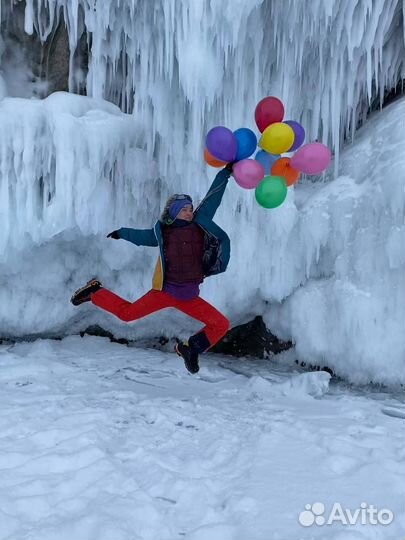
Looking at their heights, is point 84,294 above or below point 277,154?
below

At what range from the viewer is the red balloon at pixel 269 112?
119 inches

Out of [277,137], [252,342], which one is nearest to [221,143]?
[277,137]

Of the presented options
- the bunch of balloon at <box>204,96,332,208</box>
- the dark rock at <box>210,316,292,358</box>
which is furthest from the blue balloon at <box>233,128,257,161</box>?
the dark rock at <box>210,316,292,358</box>

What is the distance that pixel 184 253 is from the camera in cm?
326

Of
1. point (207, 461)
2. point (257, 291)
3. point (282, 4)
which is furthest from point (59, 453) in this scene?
point (282, 4)

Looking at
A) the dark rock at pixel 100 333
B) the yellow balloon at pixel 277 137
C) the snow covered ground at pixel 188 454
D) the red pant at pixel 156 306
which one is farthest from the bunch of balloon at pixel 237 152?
the dark rock at pixel 100 333

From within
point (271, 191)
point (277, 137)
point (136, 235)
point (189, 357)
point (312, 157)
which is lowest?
point (189, 357)

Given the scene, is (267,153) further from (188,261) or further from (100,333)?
(100,333)

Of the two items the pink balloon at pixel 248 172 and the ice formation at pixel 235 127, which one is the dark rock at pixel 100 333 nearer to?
the ice formation at pixel 235 127

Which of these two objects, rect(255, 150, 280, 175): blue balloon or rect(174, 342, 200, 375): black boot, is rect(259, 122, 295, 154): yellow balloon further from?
rect(174, 342, 200, 375): black boot

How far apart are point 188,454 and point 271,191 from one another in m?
1.59

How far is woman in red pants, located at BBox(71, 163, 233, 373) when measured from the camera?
3133mm

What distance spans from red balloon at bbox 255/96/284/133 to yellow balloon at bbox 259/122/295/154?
0.13m

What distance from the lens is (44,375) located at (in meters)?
3.47
